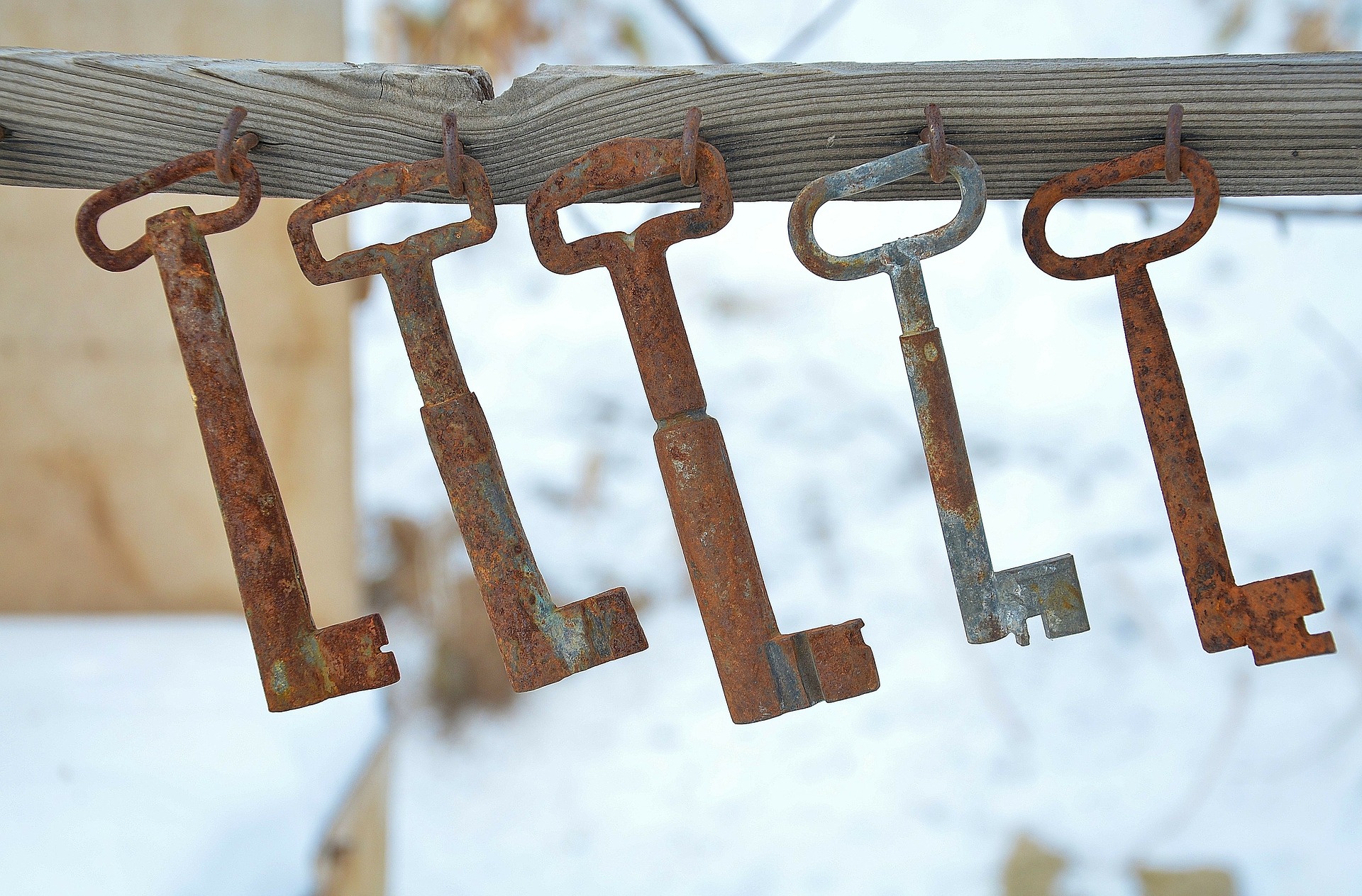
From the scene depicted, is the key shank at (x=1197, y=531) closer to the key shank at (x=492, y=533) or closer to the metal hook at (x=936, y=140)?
the metal hook at (x=936, y=140)

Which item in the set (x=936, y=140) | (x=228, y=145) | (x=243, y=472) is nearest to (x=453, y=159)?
(x=228, y=145)

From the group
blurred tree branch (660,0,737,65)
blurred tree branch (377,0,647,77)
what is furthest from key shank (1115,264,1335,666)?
blurred tree branch (377,0,647,77)

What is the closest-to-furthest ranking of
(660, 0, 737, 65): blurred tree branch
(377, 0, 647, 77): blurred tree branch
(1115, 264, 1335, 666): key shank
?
(1115, 264, 1335, 666): key shank
(660, 0, 737, 65): blurred tree branch
(377, 0, 647, 77): blurred tree branch

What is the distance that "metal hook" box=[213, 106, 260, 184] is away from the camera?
1048 millimetres

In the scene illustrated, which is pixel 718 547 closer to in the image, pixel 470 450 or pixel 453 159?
pixel 470 450

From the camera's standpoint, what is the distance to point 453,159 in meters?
1.05

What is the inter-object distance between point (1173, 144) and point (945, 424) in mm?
353

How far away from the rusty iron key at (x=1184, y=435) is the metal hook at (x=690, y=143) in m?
0.35

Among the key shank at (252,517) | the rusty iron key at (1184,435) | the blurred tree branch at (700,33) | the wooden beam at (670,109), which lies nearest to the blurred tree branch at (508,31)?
the blurred tree branch at (700,33)

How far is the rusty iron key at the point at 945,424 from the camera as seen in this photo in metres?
1.04

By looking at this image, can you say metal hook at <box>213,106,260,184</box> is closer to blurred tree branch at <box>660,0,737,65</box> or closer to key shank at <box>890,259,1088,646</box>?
key shank at <box>890,259,1088,646</box>

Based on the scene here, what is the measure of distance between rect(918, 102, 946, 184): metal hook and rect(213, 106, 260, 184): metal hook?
67 cm

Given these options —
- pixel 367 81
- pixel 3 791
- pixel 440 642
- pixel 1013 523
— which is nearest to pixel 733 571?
pixel 367 81

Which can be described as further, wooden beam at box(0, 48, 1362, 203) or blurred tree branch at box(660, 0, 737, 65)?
blurred tree branch at box(660, 0, 737, 65)
